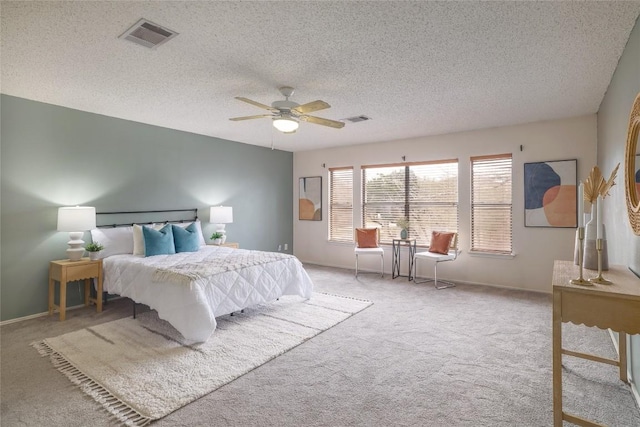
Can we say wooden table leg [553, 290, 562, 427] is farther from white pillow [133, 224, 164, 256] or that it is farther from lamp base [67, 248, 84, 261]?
lamp base [67, 248, 84, 261]

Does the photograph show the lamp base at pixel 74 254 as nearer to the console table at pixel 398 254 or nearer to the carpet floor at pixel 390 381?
the carpet floor at pixel 390 381

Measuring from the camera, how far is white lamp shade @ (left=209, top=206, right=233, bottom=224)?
584cm

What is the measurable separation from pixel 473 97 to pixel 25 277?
18.5ft

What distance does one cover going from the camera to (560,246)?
16.1ft

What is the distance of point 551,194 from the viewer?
4941mm

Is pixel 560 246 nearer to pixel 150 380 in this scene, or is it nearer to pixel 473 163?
pixel 473 163

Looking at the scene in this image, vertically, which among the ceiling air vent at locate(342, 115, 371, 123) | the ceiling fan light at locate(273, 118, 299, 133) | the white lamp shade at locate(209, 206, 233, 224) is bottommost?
the white lamp shade at locate(209, 206, 233, 224)

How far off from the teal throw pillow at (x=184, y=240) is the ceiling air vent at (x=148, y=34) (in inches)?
109

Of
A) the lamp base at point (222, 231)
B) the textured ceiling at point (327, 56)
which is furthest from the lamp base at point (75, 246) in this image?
the lamp base at point (222, 231)

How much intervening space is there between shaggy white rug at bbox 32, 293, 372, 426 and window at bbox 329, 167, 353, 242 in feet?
10.1

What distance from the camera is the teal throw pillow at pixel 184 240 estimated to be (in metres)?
4.80

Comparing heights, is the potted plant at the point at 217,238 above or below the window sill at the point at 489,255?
above

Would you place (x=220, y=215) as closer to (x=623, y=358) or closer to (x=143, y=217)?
(x=143, y=217)

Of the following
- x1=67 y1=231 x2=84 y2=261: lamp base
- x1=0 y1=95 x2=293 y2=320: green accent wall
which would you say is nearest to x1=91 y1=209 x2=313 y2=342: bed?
x1=67 y1=231 x2=84 y2=261: lamp base
